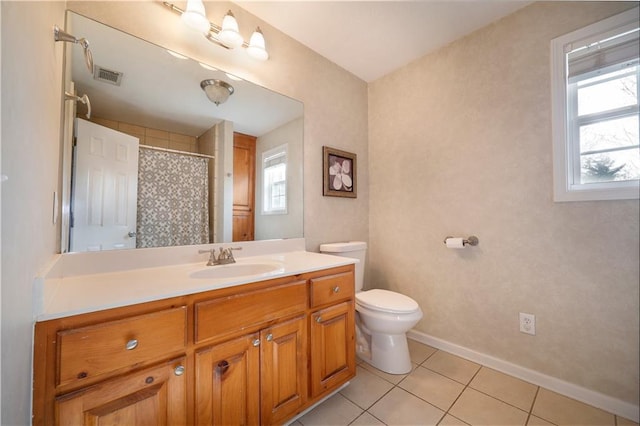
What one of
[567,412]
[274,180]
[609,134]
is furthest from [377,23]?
Answer: [567,412]

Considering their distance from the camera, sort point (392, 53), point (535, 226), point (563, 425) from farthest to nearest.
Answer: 1. point (392, 53)
2. point (535, 226)
3. point (563, 425)

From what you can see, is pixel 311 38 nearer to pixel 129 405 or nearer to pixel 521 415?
pixel 129 405

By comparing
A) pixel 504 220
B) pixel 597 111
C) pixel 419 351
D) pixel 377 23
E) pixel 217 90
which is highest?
pixel 377 23

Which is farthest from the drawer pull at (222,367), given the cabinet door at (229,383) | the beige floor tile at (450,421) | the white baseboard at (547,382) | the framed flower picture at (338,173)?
the white baseboard at (547,382)

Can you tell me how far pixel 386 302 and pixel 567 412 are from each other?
101cm

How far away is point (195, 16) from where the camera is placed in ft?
4.13

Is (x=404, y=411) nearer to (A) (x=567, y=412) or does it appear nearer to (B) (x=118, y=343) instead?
(A) (x=567, y=412)

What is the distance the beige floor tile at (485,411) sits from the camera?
4.03 feet

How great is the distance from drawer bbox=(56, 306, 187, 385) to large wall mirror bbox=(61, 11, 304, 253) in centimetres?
56

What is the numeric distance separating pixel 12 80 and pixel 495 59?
7.46 ft

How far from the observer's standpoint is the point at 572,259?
139 centimetres

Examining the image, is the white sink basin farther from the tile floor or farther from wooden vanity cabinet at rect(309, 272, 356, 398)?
the tile floor

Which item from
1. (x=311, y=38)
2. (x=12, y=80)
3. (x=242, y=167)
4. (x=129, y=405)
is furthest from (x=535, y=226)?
(x=12, y=80)

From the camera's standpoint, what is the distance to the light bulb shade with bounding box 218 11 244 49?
4.50ft
